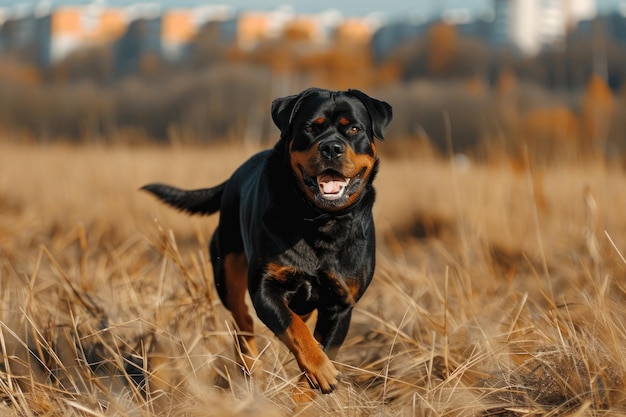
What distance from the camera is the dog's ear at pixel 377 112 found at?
11.9 feet

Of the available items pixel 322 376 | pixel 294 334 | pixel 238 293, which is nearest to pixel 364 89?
pixel 238 293

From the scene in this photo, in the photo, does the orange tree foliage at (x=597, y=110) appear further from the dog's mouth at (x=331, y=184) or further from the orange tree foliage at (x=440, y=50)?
the dog's mouth at (x=331, y=184)

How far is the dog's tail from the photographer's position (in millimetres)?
4492

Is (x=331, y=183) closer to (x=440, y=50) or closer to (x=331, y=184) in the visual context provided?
(x=331, y=184)

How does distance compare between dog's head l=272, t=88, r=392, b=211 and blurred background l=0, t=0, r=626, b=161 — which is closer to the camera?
dog's head l=272, t=88, r=392, b=211

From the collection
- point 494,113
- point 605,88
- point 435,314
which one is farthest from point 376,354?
point 494,113

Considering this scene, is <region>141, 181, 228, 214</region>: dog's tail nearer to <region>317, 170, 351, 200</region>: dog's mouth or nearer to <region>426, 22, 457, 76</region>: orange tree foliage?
<region>317, 170, 351, 200</region>: dog's mouth

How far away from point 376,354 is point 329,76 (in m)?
26.1

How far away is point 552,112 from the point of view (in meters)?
17.2

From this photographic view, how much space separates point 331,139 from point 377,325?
1428mm

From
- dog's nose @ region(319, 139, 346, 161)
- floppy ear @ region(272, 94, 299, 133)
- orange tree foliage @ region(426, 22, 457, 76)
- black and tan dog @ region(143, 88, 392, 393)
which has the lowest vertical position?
orange tree foliage @ region(426, 22, 457, 76)

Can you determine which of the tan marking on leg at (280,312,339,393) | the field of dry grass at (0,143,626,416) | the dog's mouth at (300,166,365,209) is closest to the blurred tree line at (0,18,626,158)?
the field of dry grass at (0,143,626,416)

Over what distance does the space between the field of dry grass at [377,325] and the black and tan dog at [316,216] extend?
234mm

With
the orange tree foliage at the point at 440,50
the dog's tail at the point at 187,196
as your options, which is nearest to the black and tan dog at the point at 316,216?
the dog's tail at the point at 187,196
